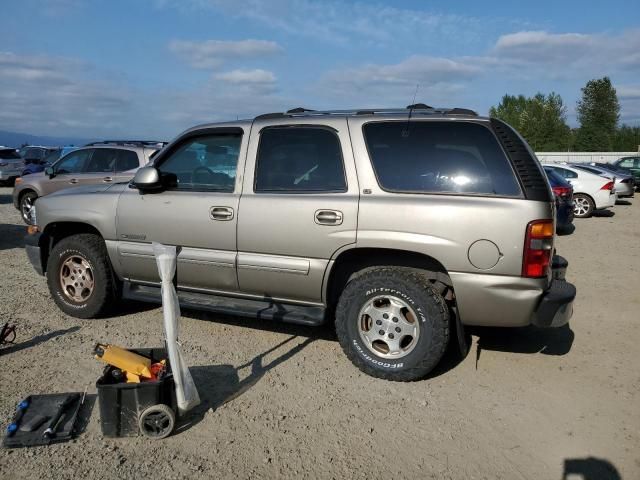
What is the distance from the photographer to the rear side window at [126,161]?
9992 millimetres

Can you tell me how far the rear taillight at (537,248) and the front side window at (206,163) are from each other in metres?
2.34

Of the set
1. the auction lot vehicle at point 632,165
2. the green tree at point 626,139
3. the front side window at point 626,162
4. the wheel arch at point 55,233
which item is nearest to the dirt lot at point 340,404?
the wheel arch at point 55,233

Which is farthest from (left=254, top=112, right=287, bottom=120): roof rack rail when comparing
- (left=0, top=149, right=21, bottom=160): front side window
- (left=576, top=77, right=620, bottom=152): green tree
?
(left=576, top=77, right=620, bottom=152): green tree

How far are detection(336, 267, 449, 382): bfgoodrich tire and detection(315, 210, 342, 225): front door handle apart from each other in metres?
0.46

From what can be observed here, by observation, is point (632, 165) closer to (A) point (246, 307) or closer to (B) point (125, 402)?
(A) point (246, 307)

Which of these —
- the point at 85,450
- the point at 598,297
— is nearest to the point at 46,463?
the point at 85,450

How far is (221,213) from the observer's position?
448 centimetres

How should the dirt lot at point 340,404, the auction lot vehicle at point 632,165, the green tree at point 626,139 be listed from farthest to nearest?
the green tree at point 626,139 < the auction lot vehicle at point 632,165 < the dirt lot at point 340,404

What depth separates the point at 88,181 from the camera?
10250 millimetres

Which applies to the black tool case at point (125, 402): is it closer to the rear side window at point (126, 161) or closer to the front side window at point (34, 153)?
the rear side window at point (126, 161)

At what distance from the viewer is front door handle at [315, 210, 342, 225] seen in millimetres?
4098

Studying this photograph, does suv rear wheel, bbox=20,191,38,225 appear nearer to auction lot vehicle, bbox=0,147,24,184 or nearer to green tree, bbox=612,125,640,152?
auction lot vehicle, bbox=0,147,24,184

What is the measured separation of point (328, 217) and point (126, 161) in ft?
23.2

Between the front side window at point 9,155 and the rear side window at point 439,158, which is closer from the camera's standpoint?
the rear side window at point 439,158
